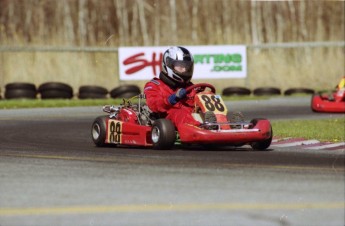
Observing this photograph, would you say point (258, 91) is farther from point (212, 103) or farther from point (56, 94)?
point (212, 103)

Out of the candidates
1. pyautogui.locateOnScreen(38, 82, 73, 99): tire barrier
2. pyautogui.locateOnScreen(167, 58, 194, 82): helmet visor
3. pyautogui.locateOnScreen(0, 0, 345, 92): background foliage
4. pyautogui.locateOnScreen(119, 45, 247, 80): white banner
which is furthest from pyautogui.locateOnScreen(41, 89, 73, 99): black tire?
pyautogui.locateOnScreen(167, 58, 194, 82): helmet visor

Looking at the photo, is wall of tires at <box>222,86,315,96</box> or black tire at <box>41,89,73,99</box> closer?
black tire at <box>41,89,73,99</box>

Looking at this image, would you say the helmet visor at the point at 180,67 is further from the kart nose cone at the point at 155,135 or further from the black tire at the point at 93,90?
the black tire at the point at 93,90

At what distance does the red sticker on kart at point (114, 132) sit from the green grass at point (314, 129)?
2.90 meters

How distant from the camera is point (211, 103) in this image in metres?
11.3

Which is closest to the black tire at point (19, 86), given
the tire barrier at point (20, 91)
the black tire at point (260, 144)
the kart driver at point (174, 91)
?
the tire barrier at point (20, 91)

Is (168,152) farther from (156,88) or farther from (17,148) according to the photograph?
(17,148)

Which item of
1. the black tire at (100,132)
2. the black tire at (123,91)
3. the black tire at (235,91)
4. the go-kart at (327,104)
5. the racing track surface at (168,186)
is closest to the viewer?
the racing track surface at (168,186)

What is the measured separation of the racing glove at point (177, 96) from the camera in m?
11.3

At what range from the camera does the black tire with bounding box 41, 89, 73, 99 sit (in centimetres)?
2589

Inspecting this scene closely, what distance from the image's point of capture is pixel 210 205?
22.9ft

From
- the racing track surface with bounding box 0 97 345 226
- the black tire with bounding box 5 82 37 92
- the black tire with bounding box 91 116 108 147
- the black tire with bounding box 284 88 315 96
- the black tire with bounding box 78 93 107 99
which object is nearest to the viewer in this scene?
the racing track surface with bounding box 0 97 345 226

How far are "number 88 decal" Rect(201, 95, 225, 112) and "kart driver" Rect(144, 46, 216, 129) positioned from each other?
23 centimetres

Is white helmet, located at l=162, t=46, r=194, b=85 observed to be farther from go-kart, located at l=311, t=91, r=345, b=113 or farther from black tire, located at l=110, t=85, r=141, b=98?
black tire, located at l=110, t=85, r=141, b=98
